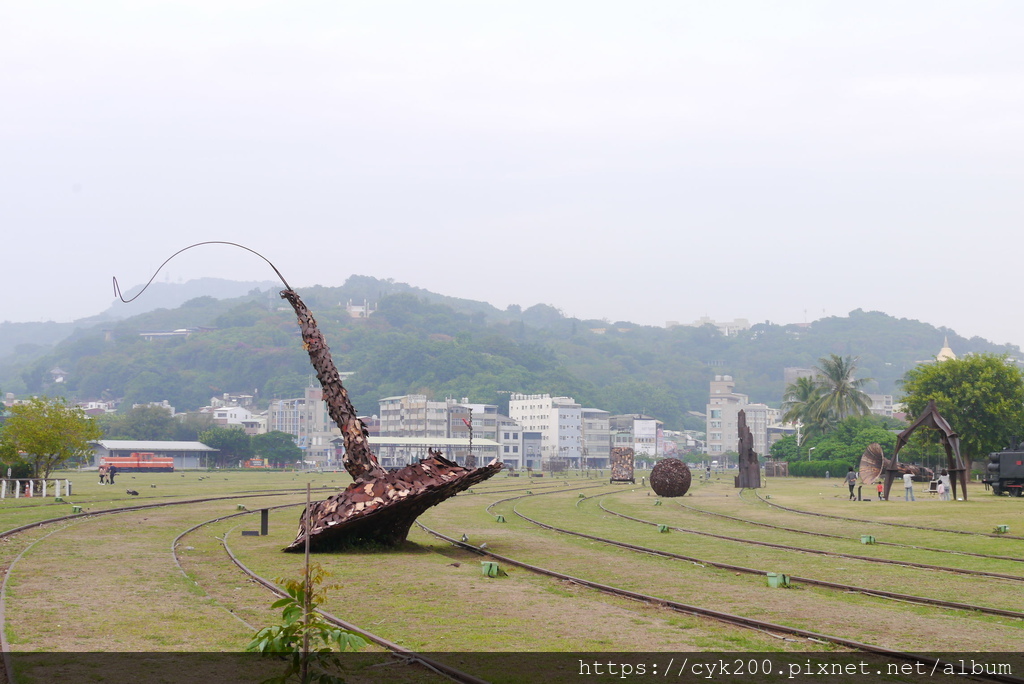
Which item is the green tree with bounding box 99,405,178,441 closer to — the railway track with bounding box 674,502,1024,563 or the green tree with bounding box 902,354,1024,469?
the green tree with bounding box 902,354,1024,469

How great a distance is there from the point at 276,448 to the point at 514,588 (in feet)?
481

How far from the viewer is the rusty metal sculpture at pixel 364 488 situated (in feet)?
72.5

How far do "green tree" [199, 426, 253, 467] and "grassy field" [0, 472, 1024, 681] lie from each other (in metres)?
129

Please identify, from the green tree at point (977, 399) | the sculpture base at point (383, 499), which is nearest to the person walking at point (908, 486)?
the green tree at point (977, 399)

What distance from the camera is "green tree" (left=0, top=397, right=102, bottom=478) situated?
49500mm

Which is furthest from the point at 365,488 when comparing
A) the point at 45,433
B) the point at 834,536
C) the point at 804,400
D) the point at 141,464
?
the point at 141,464

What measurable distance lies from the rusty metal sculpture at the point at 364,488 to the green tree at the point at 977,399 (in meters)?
53.4

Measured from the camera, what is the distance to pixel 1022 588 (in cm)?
1772

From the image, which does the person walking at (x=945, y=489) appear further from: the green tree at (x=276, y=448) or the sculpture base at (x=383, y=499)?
the green tree at (x=276, y=448)

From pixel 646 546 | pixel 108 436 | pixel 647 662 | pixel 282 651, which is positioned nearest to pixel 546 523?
pixel 646 546

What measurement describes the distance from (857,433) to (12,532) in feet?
309

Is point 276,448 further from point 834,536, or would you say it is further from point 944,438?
point 834,536

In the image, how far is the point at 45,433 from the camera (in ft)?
164

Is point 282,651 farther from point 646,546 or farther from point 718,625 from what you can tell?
point 646,546
